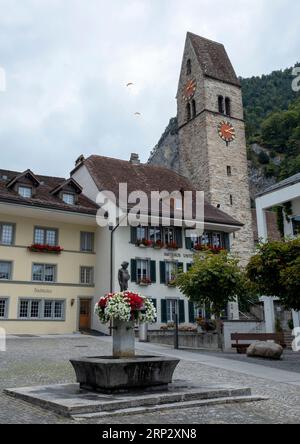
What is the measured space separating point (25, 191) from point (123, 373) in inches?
884

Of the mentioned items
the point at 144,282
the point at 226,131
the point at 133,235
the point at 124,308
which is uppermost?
the point at 226,131

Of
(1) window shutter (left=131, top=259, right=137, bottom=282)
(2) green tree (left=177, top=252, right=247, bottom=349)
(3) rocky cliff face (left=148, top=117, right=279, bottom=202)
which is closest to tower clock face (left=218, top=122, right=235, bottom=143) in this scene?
(1) window shutter (left=131, top=259, right=137, bottom=282)

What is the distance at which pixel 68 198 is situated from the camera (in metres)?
31.0

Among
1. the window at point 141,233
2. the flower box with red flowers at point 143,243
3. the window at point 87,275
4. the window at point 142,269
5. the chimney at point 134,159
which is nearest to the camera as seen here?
the window at point 142,269

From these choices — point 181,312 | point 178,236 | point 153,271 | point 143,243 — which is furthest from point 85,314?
point 178,236

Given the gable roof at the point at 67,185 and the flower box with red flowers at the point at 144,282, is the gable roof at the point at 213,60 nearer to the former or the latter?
the gable roof at the point at 67,185

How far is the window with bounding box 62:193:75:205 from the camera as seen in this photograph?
30.8 m

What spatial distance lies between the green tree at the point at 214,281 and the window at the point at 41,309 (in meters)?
9.84

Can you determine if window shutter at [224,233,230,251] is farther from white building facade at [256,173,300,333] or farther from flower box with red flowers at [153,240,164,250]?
flower box with red flowers at [153,240,164,250]

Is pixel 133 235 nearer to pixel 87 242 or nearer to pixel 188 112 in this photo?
pixel 87 242

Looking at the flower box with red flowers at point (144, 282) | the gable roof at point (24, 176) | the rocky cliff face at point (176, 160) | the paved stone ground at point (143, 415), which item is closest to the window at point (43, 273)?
the gable roof at point (24, 176)

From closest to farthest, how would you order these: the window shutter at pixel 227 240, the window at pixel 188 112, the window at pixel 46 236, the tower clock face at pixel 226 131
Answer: the window at pixel 46 236 < the window shutter at pixel 227 240 < the tower clock face at pixel 226 131 < the window at pixel 188 112

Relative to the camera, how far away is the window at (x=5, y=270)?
28188 millimetres
